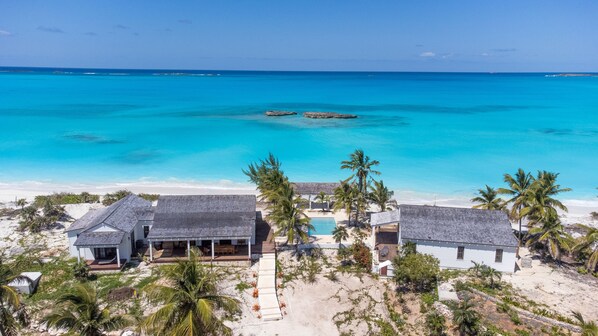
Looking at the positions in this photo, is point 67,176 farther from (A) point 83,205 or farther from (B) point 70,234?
(B) point 70,234

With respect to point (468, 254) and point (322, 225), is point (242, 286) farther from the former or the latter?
point (468, 254)

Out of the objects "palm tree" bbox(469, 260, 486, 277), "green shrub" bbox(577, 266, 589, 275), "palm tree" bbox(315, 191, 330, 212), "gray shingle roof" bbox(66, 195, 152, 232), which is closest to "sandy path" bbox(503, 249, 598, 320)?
"green shrub" bbox(577, 266, 589, 275)

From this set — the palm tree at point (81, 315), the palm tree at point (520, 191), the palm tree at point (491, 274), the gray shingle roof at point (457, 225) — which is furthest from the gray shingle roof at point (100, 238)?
the palm tree at point (520, 191)

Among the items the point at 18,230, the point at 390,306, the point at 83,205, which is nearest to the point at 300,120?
the point at 83,205

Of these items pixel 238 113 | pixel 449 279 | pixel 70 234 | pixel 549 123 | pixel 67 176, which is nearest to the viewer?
pixel 449 279

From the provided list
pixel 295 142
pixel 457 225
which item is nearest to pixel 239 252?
pixel 457 225

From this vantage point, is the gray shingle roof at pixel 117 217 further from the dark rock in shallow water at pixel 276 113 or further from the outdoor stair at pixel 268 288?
the dark rock in shallow water at pixel 276 113

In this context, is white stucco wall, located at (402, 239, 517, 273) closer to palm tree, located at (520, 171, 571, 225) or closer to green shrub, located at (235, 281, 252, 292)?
palm tree, located at (520, 171, 571, 225)

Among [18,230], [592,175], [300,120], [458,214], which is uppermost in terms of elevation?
[300,120]
